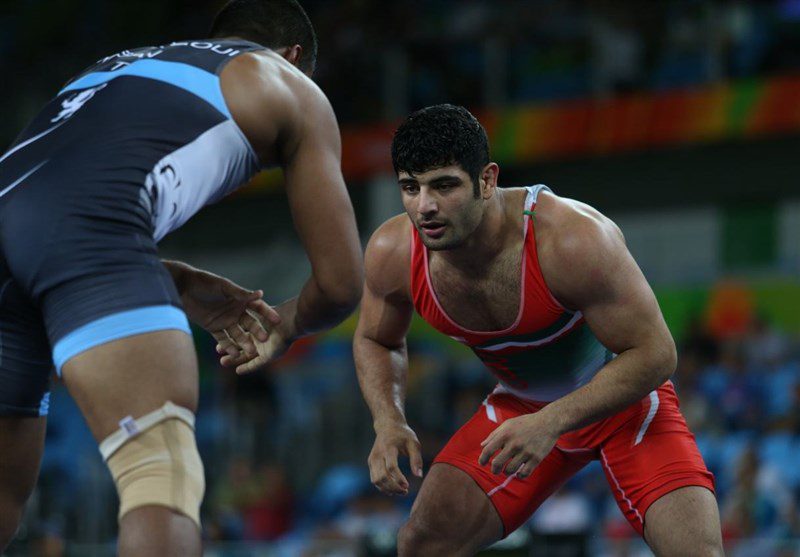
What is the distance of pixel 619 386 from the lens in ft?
12.7

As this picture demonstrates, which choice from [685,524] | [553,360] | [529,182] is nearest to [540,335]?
[553,360]

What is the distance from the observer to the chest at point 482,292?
13.6ft

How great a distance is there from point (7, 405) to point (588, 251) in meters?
1.85

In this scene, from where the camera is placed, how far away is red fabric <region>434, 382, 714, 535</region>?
4.25m

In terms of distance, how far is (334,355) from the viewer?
1320 cm

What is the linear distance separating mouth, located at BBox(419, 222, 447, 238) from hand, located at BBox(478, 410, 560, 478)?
0.66 metres

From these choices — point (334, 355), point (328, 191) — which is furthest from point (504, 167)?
point (328, 191)

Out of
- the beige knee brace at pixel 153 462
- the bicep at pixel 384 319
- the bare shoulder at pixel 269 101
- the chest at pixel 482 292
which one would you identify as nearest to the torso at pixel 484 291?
the chest at pixel 482 292

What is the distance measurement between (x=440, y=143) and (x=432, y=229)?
0.92ft

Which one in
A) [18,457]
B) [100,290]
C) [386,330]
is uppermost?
[100,290]

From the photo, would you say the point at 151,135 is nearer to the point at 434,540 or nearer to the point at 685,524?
the point at 434,540

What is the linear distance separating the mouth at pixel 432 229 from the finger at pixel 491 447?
70cm

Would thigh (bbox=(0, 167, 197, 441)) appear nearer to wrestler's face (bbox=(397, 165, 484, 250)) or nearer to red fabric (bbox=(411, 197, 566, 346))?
wrestler's face (bbox=(397, 165, 484, 250))

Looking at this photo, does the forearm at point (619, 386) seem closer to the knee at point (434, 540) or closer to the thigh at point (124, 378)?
the knee at point (434, 540)
